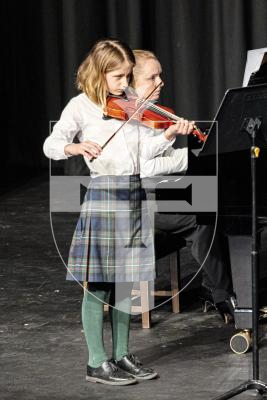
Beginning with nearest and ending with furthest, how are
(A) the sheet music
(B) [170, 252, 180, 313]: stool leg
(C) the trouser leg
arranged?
(C) the trouser leg
(B) [170, 252, 180, 313]: stool leg
(A) the sheet music

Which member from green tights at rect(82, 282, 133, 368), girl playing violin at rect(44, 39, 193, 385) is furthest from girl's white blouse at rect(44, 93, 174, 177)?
green tights at rect(82, 282, 133, 368)

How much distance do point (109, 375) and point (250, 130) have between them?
104 cm

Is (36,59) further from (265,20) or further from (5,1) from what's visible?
(265,20)

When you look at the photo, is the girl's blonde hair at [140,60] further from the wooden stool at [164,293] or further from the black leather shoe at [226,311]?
the black leather shoe at [226,311]

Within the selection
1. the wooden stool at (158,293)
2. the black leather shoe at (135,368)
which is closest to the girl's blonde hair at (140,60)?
the wooden stool at (158,293)

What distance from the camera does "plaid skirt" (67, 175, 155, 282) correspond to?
3.42 m

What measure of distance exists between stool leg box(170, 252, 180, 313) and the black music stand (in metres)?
1.11

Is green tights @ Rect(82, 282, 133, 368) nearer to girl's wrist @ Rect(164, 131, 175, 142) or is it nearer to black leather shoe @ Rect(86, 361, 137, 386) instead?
black leather shoe @ Rect(86, 361, 137, 386)

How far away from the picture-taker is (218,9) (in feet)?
25.8

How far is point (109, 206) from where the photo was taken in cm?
343

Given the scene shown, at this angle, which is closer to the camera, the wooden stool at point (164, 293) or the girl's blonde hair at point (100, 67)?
the girl's blonde hair at point (100, 67)

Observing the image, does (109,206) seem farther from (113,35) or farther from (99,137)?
(113,35)

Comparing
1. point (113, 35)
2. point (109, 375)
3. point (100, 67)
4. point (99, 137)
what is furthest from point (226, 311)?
point (113, 35)

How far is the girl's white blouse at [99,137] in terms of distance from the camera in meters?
3.37
